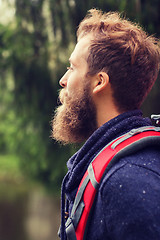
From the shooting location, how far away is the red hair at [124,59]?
1320 mm

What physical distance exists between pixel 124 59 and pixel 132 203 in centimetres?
63

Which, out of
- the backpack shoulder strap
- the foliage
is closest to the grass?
the foliage

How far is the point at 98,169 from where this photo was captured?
1046 mm

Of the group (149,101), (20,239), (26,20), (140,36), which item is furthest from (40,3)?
(20,239)

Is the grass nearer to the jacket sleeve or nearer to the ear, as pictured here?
the ear

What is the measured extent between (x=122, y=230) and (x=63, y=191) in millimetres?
437

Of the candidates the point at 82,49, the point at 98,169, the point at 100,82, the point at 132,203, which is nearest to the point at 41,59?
the point at 82,49

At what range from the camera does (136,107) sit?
4.59ft

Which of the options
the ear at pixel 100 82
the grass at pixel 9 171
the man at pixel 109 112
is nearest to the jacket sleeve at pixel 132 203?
the man at pixel 109 112

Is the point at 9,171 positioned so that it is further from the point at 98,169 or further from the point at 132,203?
the point at 132,203

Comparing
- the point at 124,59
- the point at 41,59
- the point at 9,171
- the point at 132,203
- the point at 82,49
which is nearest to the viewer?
the point at 132,203

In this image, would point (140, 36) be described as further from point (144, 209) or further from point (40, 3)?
point (40, 3)

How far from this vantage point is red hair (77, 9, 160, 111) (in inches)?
52.0

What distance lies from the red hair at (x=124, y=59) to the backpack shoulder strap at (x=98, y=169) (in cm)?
28
